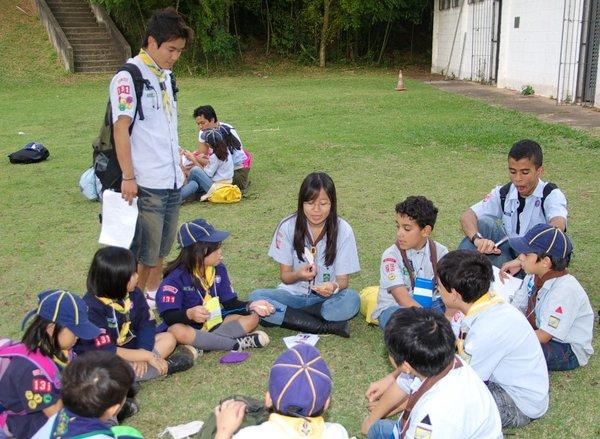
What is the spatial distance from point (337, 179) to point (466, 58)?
559 inches

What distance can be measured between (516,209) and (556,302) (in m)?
1.23

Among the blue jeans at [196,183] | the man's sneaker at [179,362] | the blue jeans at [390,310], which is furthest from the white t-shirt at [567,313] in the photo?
the blue jeans at [196,183]

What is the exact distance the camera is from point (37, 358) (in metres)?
2.51

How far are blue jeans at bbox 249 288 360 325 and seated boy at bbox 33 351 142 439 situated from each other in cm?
184

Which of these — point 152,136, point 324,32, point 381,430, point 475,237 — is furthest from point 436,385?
point 324,32

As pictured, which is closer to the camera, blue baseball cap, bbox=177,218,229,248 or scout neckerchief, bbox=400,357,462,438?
scout neckerchief, bbox=400,357,462,438

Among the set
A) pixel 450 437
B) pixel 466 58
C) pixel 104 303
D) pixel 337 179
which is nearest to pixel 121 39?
pixel 466 58

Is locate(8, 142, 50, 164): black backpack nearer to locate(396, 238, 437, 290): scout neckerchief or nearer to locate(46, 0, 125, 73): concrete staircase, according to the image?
locate(396, 238, 437, 290): scout neckerchief

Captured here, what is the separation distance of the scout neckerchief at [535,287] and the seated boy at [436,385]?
1.17 meters

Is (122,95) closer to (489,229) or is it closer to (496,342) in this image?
(496,342)

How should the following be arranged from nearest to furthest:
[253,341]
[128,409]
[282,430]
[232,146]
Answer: [282,430], [128,409], [253,341], [232,146]

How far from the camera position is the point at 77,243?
5.54 meters

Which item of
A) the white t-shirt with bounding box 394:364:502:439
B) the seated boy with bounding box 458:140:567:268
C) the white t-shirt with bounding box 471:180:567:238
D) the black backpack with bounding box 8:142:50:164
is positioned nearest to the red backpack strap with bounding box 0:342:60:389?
the white t-shirt with bounding box 394:364:502:439

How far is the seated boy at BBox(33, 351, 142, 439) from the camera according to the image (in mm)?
1991
